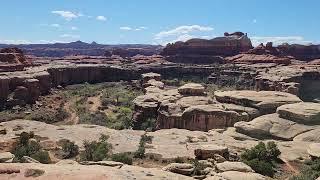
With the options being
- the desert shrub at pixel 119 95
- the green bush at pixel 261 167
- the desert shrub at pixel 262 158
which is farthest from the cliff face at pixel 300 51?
the green bush at pixel 261 167

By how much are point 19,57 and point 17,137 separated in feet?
233

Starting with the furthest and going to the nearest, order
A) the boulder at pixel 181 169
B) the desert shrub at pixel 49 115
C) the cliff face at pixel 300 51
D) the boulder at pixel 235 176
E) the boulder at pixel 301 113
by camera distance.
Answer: the cliff face at pixel 300 51 → the desert shrub at pixel 49 115 → the boulder at pixel 301 113 → the boulder at pixel 181 169 → the boulder at pixel 235 176

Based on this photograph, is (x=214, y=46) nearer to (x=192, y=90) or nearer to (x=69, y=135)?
(x=192, y=90)

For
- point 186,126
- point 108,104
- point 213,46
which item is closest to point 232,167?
point 186,126

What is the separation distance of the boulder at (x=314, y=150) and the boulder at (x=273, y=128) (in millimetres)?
4356

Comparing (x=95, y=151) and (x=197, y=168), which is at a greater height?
(x=197, y=168)

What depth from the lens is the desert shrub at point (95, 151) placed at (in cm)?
2636

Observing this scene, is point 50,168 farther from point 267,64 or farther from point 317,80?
point 267,64

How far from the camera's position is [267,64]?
10525 centimetres

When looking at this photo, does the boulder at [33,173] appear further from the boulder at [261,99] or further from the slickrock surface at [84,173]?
the boulder at [261,99]

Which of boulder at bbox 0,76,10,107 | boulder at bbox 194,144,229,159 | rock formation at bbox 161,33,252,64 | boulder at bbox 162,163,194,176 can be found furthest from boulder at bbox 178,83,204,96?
rock formation at bbox 161,33,252,64

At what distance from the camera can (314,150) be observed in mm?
29266

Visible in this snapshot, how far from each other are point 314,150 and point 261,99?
1410cm

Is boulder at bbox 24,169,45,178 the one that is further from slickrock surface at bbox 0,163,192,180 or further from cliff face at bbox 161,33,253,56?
cliff face at bbox 161,33,253,56
